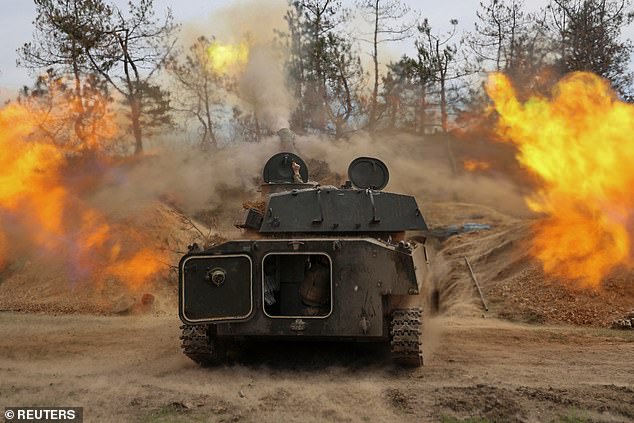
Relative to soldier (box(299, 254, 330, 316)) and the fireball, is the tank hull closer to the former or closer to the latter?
soldier (box(299, 254, 330, 316))

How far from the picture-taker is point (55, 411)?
6234 mm

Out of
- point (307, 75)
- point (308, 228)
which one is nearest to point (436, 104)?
point (307, 75)

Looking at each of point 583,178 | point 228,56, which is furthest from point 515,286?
point 228,56

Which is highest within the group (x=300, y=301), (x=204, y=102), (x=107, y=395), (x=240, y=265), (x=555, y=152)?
(x=204, y=102)

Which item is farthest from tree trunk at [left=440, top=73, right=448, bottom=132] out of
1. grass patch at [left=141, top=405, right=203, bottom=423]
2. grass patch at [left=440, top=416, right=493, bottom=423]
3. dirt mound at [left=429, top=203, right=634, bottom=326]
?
grass patch at [left=141, top=405, right=203, bottom=423]

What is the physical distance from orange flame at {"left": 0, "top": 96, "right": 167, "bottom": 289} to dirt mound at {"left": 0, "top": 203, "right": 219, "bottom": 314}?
8.6 inches

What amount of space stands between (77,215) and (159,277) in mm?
4517

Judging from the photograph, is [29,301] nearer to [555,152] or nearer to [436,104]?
Answer: [555,152]

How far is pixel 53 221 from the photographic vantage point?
19.8 meters

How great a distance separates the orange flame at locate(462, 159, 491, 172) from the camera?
32.6 m

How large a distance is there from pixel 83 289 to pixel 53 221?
161 inches

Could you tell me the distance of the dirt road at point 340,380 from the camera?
6.11m

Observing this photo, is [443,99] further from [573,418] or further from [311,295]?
[573,418]

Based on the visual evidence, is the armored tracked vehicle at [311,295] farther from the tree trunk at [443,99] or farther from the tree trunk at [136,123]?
the tree trunk at [443,99]
